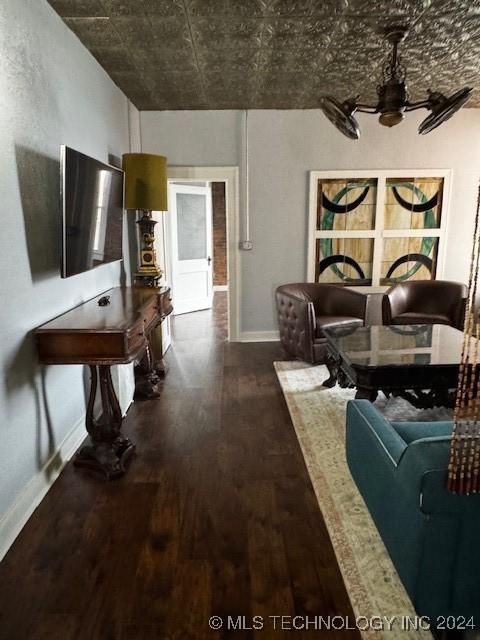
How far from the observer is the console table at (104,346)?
2205 mm

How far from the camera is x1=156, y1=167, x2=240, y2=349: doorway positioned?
490cm

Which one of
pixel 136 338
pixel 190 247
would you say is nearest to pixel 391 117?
pixel 136 338

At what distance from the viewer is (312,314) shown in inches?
159

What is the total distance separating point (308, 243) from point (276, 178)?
832 mm

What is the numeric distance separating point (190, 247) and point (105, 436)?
4.51 meters

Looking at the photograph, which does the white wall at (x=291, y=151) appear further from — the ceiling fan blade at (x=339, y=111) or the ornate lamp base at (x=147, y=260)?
the ceiling fan blade at (x=339, y=111)

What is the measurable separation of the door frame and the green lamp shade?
1.21m

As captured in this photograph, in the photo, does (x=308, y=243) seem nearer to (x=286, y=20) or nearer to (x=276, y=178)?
(x=276, y=178)

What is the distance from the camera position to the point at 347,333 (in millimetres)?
3549

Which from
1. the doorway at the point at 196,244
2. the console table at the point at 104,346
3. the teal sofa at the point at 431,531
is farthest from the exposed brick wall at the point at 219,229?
the teal sofa at the point at 431,531

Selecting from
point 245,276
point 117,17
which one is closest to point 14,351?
point 117,17

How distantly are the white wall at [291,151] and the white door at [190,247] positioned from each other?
131cm

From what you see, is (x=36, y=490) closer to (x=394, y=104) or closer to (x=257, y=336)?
(x=394, y=104)

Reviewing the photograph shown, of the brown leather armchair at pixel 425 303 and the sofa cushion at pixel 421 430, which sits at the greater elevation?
the brown leather armchair at pixel 425 303
